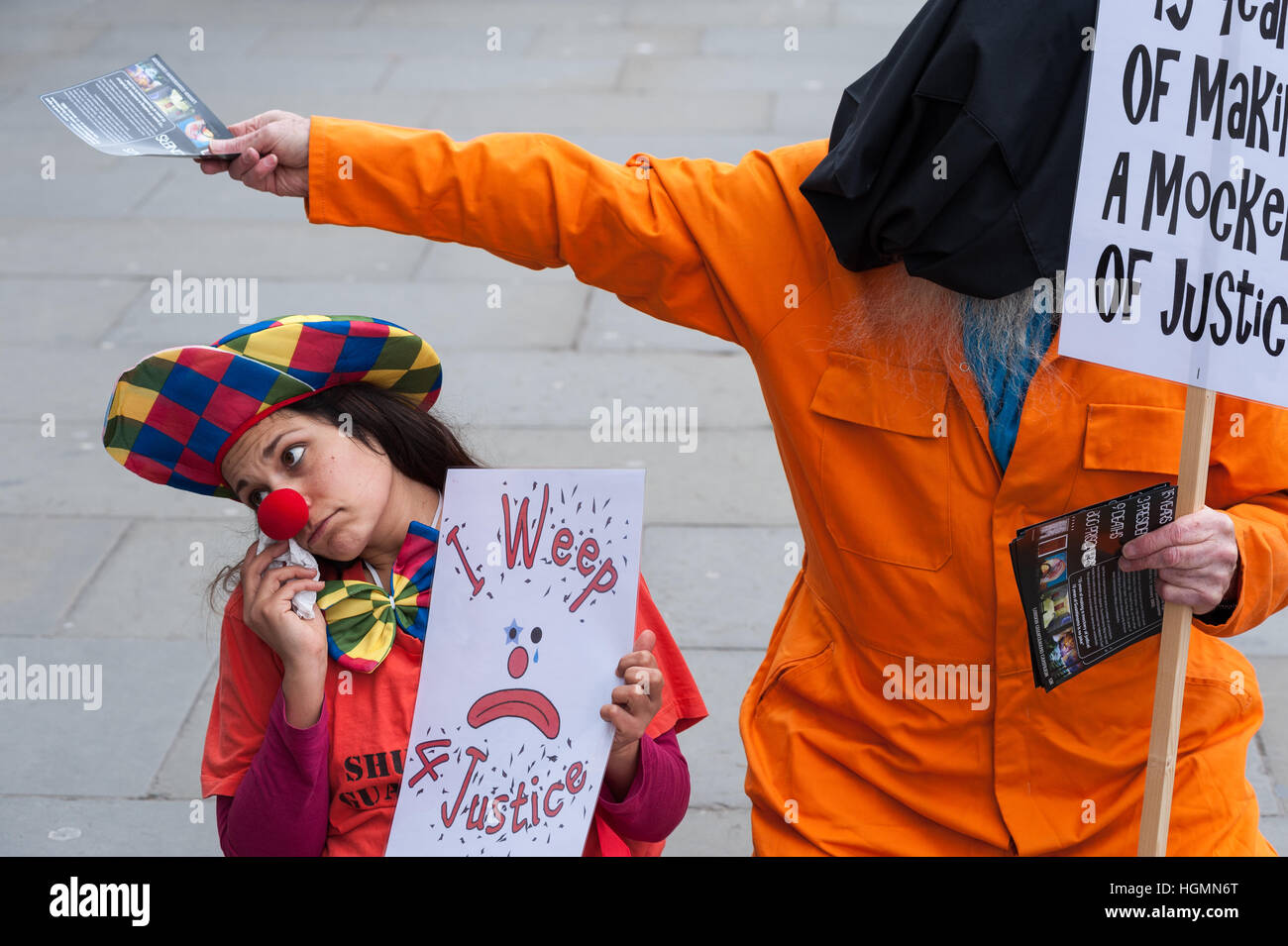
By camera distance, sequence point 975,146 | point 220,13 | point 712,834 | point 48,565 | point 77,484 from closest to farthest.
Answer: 1. point 975,146
2. point 712,834
3. point 48,565
4. point 77,484
5. point 220,13

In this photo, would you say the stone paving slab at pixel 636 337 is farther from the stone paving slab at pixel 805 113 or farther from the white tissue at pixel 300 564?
the white tissue at pixel 300 564

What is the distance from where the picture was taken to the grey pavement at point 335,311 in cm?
367

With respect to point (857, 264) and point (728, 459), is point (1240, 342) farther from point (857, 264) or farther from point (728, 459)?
point (728, 459)

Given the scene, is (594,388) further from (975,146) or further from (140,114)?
→ (975,146)

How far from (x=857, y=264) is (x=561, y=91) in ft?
20.6

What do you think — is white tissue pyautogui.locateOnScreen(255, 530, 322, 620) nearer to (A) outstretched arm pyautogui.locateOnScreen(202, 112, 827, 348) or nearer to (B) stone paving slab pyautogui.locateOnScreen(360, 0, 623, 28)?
(A) outstretched arm pyautogui.locateOnScreen(202, 112, 827, 348)

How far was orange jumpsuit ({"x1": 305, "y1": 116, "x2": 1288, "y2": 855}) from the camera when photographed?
2086 mm

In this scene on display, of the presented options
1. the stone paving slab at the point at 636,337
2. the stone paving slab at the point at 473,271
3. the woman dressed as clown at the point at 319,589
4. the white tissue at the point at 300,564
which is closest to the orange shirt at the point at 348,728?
the woman dressed as clown at the point at 319,589

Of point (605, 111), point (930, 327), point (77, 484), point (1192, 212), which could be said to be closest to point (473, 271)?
point (605, 111)

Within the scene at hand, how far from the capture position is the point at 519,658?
2.08 meters

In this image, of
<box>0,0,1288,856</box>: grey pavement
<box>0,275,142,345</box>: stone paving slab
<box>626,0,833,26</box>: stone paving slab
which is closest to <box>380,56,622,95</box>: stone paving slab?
<box>0,0,1288,856</box>: grey pavement

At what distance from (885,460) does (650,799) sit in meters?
0.63

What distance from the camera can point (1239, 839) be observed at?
2281 millimetres
